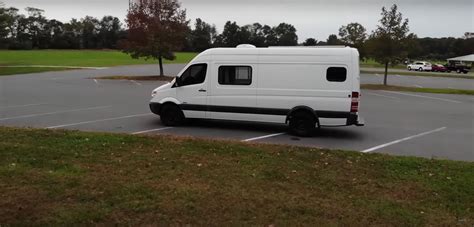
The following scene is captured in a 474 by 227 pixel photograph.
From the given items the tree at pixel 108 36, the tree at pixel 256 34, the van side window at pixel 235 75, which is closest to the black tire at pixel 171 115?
the van side window at pixel 235 75

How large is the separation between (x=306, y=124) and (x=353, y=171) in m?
4.64

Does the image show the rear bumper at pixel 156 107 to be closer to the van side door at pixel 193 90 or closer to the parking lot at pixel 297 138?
the parking lot at pixel 297 138

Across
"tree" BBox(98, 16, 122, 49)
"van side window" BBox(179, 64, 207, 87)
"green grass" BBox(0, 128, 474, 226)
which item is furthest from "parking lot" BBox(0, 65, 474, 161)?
"tree" BBox(98, 16, 122, 49)

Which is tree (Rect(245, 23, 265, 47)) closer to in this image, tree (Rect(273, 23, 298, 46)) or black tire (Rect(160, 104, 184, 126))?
Result: tree (Rect(273, 23, 298, 46))

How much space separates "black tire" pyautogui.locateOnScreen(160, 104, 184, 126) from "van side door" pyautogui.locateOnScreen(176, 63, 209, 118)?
19 centimetres

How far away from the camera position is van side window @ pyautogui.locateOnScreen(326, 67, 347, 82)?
11.1 metres

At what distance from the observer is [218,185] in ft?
19.0


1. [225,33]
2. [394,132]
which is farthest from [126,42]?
[225,33]

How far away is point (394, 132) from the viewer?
12117 mm

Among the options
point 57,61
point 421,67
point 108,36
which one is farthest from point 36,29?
point 421,67

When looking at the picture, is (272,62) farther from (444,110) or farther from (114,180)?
(444,110)

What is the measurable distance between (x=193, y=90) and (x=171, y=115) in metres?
0.94

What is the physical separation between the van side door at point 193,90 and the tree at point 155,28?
855 inches

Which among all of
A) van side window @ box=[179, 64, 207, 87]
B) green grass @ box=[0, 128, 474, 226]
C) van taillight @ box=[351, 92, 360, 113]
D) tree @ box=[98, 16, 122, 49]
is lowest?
green grass @ box=[0, 128, 474, 226]
